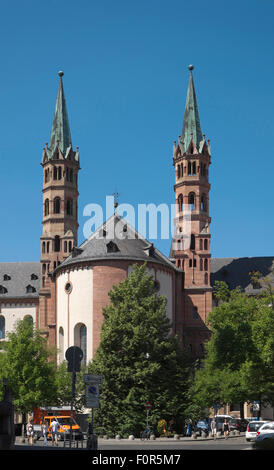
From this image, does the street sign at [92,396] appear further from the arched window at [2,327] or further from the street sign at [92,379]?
the arched window at [2,327]

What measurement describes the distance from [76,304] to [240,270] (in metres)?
26.8

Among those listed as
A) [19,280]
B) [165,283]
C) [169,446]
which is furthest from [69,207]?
[169,446]

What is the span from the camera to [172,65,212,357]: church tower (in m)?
83.2

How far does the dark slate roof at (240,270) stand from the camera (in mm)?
91938

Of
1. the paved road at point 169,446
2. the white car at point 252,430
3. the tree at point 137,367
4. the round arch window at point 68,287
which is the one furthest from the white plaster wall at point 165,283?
the white car at point 252,430

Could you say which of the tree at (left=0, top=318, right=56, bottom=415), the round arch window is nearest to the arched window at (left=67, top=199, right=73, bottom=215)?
the round arch window

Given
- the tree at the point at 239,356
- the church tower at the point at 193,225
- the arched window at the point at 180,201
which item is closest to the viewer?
the tree at the point at 239,356

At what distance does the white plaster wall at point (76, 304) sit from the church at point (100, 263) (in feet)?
0.34

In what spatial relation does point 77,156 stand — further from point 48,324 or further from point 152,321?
point 152,321

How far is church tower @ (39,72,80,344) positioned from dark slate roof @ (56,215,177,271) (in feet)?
21.3

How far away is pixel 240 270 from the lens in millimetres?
93875

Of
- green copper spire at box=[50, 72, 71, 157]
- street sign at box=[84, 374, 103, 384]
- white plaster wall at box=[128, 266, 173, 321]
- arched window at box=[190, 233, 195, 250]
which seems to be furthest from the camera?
green copper spire at box=[50, 72, 71, 157]

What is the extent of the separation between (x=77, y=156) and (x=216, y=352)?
38.0 meters

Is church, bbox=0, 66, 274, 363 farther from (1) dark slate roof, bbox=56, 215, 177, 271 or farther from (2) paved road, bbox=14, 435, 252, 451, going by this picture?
(2) paved road, bbox=14, 435, 252, 451
